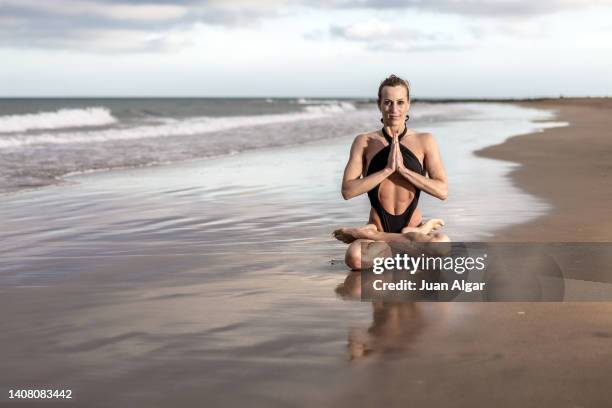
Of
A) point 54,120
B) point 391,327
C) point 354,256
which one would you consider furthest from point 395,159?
point 54,120

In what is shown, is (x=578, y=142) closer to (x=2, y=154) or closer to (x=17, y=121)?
(x=2, y=154)

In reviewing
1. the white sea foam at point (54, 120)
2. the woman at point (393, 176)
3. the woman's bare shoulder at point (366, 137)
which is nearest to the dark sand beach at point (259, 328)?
the woman at point (393, 176)

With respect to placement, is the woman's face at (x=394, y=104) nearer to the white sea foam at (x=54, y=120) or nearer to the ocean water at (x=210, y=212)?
the ocean water at (x=210, y=212)

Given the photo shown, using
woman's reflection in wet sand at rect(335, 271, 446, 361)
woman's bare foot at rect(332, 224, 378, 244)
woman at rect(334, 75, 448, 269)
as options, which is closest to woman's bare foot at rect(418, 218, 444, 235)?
woman at rect(334, 75, 448, 269)

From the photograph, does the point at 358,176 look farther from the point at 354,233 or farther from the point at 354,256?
the point at 354,256

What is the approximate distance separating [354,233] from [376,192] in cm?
35

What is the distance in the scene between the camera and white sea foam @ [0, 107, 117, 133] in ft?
130

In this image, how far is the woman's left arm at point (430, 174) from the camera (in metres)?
5.20

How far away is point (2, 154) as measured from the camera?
19688mm

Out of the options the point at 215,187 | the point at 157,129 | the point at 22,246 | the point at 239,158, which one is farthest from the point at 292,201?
the point at 157,129

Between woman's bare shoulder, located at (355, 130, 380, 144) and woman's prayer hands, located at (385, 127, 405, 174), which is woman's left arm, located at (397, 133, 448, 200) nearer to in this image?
woman's prayer hands, located at (385, 127, 405, 174)

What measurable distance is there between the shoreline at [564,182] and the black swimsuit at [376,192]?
5.48 feet

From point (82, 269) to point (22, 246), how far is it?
4.58 feet

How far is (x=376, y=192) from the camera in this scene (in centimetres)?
547
